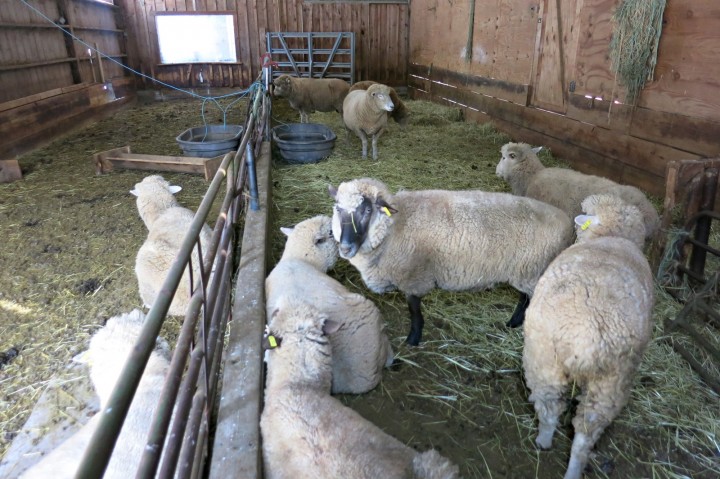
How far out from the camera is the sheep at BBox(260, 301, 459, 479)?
5.63ft

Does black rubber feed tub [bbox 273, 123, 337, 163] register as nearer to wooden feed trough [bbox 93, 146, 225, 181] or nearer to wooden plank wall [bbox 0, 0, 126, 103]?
wooden feed trough [bbox 93, 146, 225, 181]

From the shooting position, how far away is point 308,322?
232 centimetres

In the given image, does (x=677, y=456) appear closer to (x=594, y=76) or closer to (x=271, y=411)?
(x=271, y=411)

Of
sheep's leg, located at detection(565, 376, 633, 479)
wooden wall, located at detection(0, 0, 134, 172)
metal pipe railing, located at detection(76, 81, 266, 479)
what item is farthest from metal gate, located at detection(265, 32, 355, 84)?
sheep's leg, located at detection(565, 376, 633, 479)

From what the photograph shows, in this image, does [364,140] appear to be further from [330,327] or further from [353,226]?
[330,327]

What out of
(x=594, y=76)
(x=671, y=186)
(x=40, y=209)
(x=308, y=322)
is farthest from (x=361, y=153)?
(x=308, y=322)

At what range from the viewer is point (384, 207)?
3.43m

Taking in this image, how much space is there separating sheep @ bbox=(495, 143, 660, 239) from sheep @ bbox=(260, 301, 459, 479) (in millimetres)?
3141

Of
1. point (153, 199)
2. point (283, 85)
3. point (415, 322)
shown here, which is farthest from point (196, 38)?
point (415, 322)

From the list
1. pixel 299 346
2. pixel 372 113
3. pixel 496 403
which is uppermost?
pixel 372 113

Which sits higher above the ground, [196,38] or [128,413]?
[196,38]

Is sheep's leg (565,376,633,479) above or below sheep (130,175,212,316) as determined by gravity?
below

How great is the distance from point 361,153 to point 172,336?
5609 mm

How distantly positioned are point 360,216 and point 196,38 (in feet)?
49.8
